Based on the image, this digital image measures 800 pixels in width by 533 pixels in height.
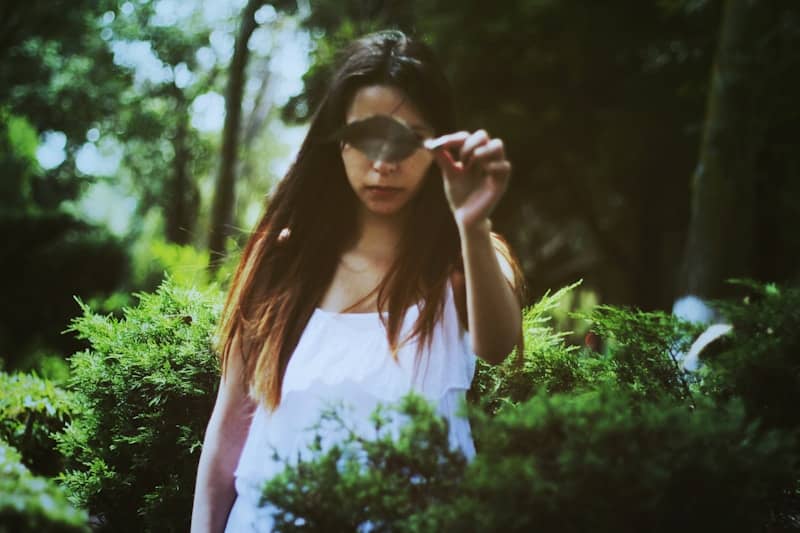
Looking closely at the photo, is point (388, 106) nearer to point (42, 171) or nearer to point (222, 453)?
point (222, 453)

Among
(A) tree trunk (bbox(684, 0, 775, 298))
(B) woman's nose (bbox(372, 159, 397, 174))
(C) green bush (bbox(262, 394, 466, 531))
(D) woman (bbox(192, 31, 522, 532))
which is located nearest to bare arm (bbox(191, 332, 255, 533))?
(D) woman (bbox(192, 31, 522, 532))

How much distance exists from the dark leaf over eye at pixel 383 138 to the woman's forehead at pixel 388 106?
0.22 m

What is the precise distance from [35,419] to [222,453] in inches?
64.1

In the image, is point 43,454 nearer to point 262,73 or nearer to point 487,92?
point 487,92

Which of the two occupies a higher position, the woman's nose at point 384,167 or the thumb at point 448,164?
the woman's nose at point 384,167

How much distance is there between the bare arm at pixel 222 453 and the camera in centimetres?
237

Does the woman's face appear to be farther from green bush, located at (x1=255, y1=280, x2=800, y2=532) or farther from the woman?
green bush, located at (x1=255, y1=280, x2=800, y2=532)

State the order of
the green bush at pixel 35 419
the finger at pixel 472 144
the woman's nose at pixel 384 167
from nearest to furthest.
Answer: the finger at pixel 472 144 < the woman's nose at pixel 384 167 < the green bush at pixel 35 419

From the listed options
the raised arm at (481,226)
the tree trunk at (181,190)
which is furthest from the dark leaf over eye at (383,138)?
the tree trunk at (181,190)

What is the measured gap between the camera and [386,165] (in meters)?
2.14

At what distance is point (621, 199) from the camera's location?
1349cm

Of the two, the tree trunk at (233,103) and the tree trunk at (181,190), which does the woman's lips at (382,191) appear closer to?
the tree trunk at (233,103)

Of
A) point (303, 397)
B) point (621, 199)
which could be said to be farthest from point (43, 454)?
point (621, 199)

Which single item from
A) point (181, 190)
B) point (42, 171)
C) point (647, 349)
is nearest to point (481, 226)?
point (647, 349)
